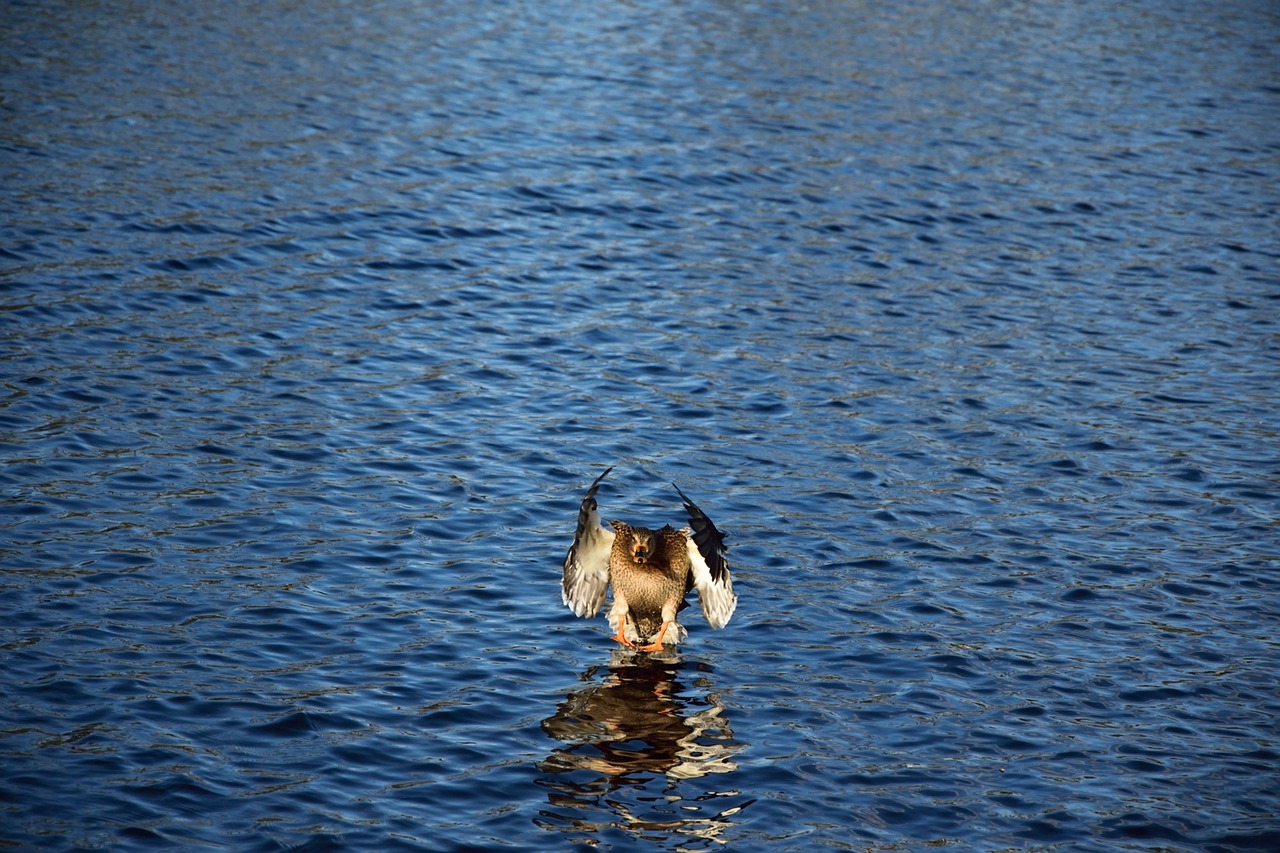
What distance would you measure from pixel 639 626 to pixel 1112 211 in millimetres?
16448

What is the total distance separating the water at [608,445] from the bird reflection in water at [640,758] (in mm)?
44

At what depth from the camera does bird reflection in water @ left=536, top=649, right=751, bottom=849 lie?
1009cm

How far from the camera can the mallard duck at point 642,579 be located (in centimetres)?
1242

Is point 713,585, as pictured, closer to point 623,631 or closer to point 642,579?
point 642,579

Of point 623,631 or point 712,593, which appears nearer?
point 623,631

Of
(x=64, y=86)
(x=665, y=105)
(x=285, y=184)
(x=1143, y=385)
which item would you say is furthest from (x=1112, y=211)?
(x=64, y=86)

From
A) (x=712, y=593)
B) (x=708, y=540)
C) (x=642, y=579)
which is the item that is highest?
(x=708, y=540)

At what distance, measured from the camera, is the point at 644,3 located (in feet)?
120

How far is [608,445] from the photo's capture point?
1603 cm

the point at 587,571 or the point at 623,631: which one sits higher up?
the point at 587,571

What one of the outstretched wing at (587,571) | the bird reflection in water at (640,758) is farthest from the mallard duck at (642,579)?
the bird reflection in water at (640,758)

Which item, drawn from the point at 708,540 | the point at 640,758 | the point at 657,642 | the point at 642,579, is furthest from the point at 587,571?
the point at 640,758

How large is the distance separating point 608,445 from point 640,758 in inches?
223

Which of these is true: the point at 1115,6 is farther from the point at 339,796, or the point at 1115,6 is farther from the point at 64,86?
the point at 339,796
